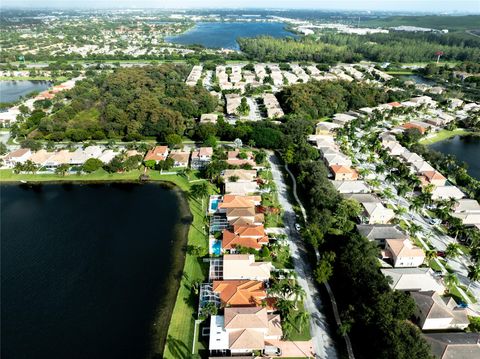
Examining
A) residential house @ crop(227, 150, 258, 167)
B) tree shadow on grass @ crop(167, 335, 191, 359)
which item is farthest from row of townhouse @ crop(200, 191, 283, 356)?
residential house @ crop(227, 150, 258, 167)

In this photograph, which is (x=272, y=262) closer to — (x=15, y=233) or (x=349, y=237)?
(x=349, y=237)

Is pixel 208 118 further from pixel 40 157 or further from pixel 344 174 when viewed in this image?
pixel 344 174

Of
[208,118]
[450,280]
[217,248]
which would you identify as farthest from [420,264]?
[208,118]

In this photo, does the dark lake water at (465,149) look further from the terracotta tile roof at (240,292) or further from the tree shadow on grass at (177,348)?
the tree shadow on grass at (177,348)

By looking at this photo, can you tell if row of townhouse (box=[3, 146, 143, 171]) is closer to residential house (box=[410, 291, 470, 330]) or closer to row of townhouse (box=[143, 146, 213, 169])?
row of townhouse (box=[143, 146, 213, 169])

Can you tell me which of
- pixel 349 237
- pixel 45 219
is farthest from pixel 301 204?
pixel 45 219
